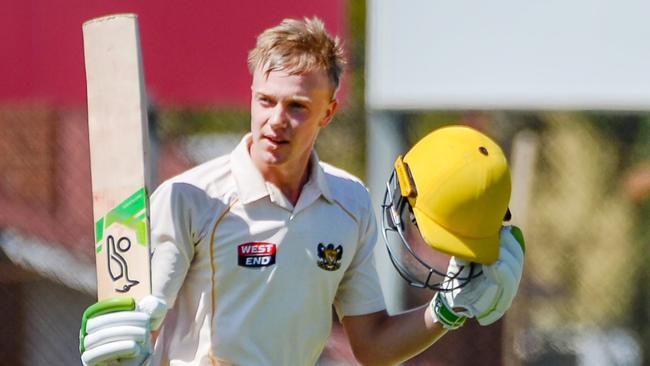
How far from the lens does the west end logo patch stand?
284cm

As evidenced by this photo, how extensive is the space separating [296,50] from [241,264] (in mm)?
490

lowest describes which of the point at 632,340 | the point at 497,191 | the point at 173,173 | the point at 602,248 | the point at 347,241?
the point at 632,340

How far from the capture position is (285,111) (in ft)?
9.25

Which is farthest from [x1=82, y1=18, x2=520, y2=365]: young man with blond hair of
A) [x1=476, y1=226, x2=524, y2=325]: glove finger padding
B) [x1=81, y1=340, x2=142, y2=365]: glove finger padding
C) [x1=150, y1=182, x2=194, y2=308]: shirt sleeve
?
[x1=476, y1=226, x2=524, y2=325]: glove finger padding

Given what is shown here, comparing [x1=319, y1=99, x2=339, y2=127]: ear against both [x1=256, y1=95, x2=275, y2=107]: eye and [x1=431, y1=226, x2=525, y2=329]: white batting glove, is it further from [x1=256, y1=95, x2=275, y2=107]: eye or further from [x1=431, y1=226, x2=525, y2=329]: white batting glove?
[x1=431, y1=226, x2=525, y2=329]: white batting glove

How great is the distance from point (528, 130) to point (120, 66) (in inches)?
101

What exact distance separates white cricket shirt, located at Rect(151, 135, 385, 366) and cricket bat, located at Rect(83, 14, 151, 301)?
Answer: 7 cm

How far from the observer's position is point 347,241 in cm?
299

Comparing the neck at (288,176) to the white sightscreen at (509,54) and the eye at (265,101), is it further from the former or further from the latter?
the white sightscreen at (509,54)

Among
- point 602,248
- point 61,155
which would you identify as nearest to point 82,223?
point 61,155

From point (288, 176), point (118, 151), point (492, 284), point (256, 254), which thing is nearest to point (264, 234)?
point (256, 254)

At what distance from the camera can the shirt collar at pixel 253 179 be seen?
9.44 feet

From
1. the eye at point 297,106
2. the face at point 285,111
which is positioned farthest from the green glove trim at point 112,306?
the eye at point 297,106

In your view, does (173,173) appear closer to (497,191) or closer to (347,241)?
(347,241)
